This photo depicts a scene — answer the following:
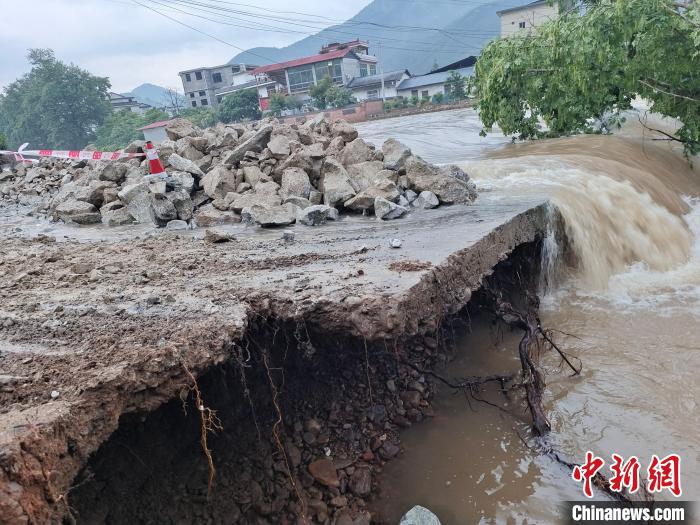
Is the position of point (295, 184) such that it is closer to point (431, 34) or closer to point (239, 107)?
point (239, 107)

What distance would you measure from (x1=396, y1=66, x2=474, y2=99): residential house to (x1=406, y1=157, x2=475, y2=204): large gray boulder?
98.3 feet

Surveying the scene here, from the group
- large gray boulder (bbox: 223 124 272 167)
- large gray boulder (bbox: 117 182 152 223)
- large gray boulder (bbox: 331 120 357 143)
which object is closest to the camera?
large gray boulder (bbox: 117 182 152 223)

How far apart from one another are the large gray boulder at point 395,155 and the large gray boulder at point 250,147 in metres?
2.19

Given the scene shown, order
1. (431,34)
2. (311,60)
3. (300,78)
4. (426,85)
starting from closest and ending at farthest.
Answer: (426,85), (311,60), (300,78), (431,34)

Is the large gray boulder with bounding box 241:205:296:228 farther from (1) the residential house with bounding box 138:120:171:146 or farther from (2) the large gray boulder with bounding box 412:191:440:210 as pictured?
(1) the residential house with bounding box 138:120:171:146

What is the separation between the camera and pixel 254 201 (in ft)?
23.8

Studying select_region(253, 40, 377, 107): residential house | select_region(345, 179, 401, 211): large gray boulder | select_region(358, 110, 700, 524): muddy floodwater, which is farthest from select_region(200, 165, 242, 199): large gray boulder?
select_region(253, 40, 377, 107): residential house

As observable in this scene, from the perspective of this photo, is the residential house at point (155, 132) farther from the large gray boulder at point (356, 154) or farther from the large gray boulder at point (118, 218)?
the large gray boulder at point (356, 154)

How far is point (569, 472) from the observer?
11.1ft

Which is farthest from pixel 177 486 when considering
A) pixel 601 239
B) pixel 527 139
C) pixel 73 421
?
pixel 527 139

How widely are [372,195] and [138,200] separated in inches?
152

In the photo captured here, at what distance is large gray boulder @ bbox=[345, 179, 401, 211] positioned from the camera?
694 cm

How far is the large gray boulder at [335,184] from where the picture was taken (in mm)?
7192

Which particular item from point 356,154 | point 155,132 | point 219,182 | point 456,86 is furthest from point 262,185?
point 155,132
